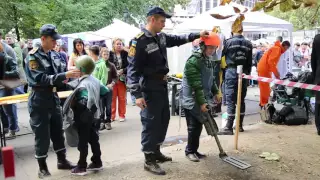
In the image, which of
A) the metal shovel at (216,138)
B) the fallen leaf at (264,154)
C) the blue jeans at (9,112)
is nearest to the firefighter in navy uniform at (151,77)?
the metal shovel at (216,138)

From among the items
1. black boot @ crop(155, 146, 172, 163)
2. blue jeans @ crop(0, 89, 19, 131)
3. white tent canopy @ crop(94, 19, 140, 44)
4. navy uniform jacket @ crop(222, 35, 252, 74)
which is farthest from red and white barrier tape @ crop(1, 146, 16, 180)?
white tent canopy @ crop(94, 19, 140, 44)

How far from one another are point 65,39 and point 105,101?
8920mm

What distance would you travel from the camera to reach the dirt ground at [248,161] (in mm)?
4207

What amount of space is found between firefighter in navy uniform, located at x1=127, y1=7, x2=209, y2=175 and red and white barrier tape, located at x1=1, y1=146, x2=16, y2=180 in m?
2.24

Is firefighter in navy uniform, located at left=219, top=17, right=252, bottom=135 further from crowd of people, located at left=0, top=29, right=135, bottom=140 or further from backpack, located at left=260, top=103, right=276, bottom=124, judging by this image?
crowd of people, located at left=0, top=29, right=135, bottom=140

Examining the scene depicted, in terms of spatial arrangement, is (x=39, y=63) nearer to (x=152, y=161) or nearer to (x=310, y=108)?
(x=152, y=161)

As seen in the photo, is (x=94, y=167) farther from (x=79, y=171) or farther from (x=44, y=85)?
(x=44, y=85)

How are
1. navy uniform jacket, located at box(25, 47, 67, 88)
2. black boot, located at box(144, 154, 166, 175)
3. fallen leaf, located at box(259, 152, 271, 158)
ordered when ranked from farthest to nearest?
fallen leaf, located at box(259, 152, 271, 158)
black boot, located at box(144, 154, 166, 175)
navy uniform jacket, located at box(25, 47, 67, 88)

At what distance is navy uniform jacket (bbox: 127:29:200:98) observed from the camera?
13.1 feet

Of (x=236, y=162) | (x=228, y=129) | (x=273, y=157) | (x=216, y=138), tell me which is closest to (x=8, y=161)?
(x=216, y=138)

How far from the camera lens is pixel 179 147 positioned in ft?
17.7

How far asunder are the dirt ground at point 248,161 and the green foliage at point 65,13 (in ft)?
43.4

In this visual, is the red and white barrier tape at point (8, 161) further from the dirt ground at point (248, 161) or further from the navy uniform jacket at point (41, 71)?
the dirt ground at point (248, 161)

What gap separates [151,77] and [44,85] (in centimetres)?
130
